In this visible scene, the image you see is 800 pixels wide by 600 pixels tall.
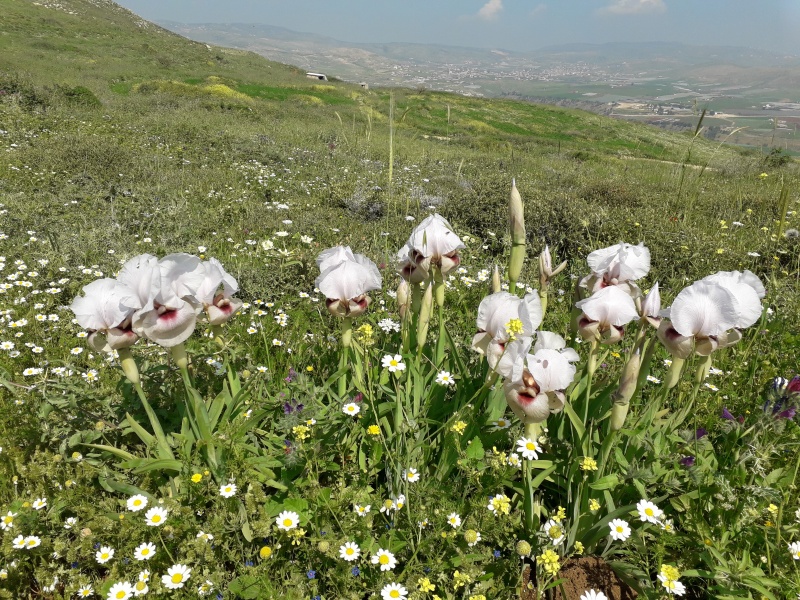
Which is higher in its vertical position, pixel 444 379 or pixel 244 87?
pixel 244 87

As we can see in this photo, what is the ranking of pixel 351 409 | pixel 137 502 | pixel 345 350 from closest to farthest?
pixel 137 502 → pixel 351 409 → pixel 345 350

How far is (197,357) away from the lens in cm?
263

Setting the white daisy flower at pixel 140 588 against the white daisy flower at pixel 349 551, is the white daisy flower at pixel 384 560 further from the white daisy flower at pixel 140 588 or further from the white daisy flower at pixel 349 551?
the white daisy flower at pixel 140 588

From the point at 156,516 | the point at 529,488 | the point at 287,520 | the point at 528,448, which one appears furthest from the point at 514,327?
the point at 156,516

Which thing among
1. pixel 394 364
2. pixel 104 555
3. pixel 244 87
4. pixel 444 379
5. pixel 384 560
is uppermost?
pixel 244 87

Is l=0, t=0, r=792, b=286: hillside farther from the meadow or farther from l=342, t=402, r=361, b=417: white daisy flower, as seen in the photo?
l=342, t=402, r=361, b=417: white daisy flower

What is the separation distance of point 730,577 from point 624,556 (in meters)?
0.44

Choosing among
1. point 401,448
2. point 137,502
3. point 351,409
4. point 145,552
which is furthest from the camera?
point 351,409

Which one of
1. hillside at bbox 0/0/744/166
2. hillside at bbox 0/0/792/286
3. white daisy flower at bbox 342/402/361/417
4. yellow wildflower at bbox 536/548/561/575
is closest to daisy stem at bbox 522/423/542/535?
yellow wildflower at bbox 536/548/561/575

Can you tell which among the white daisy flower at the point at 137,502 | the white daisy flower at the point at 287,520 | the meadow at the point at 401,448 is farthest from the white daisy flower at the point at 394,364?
the white daisy flower at the point at 137,502

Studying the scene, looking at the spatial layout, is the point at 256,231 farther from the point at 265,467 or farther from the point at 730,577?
the point at 730,577

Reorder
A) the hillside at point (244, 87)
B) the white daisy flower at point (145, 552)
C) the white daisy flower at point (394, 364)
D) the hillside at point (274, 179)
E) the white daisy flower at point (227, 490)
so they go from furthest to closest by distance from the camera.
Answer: the hillside at point (244, 87) < the hillside at point (274, 179) < the white daisy flower at point (394, 364) < the white daisy flower at point (227, 490) < the white daisy flower at point (145, 552)

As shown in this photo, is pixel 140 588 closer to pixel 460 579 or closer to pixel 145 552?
pixel 145 552

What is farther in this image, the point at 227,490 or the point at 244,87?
the point at 244,87
